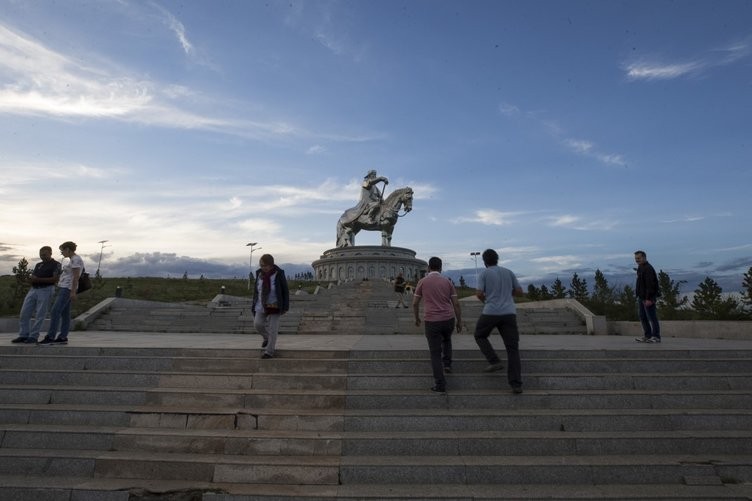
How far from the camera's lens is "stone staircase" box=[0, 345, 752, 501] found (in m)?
4.02

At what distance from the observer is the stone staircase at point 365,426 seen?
4.02m

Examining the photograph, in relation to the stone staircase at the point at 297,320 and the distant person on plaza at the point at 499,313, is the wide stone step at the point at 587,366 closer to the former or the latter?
the distant person on plaza at the point at 499,313

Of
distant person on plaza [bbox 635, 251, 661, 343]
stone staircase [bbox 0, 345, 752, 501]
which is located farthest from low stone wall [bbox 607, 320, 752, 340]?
stone staircase [bbox 0, 345, 752, 501]

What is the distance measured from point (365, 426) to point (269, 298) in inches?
99.5

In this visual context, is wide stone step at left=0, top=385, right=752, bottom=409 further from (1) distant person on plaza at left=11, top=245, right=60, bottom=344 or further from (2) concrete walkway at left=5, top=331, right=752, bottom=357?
(1) distant person on plaza at left=11, top=245, right=60, bottom=344

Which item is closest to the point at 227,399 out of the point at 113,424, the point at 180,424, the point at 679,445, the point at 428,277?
the point at 180,424

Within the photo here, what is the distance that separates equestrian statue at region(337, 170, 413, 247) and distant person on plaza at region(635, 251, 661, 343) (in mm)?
34784

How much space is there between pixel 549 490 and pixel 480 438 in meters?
0.81

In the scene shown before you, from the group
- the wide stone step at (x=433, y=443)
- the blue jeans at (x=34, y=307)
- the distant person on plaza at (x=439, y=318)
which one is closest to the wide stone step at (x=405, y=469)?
the wide stone step at (x=433, y=443)

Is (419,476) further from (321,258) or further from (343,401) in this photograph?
(321,258)

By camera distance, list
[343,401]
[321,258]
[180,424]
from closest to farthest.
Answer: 1. [180,424]
2. [343,401]
3. [321,258]

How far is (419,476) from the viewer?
4.07m

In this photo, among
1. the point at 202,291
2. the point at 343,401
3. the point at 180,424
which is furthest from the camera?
the point at 202,291

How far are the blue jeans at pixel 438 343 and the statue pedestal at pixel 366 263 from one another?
122 ft
